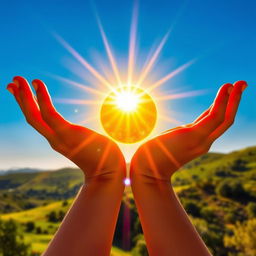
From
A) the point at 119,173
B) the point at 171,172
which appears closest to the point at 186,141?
the point at 171,172

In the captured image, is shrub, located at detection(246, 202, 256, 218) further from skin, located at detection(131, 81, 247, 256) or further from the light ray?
the light ray

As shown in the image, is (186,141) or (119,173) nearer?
(186,141)

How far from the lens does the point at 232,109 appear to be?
8.91 ft

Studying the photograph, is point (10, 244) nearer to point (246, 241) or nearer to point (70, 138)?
point (246, 241)

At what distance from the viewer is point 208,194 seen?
11906 centimetres

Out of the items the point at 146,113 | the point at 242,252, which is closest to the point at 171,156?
the point at 146,113

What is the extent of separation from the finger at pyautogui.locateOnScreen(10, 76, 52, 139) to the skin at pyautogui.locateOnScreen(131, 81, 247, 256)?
1.01 m

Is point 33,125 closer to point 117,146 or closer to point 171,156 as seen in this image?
point 117,146

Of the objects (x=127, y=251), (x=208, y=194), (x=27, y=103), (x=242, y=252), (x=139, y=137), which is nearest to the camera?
(x=27, y=103)

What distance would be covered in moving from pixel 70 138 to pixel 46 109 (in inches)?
14.3

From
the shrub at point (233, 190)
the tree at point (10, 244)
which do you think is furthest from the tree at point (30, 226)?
the shrub at point (233, 190)

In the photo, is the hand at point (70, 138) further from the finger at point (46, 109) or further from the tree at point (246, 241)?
the tree at point (246, 241)

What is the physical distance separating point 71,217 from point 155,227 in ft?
2.69

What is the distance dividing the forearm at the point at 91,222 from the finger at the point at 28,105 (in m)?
0.75
